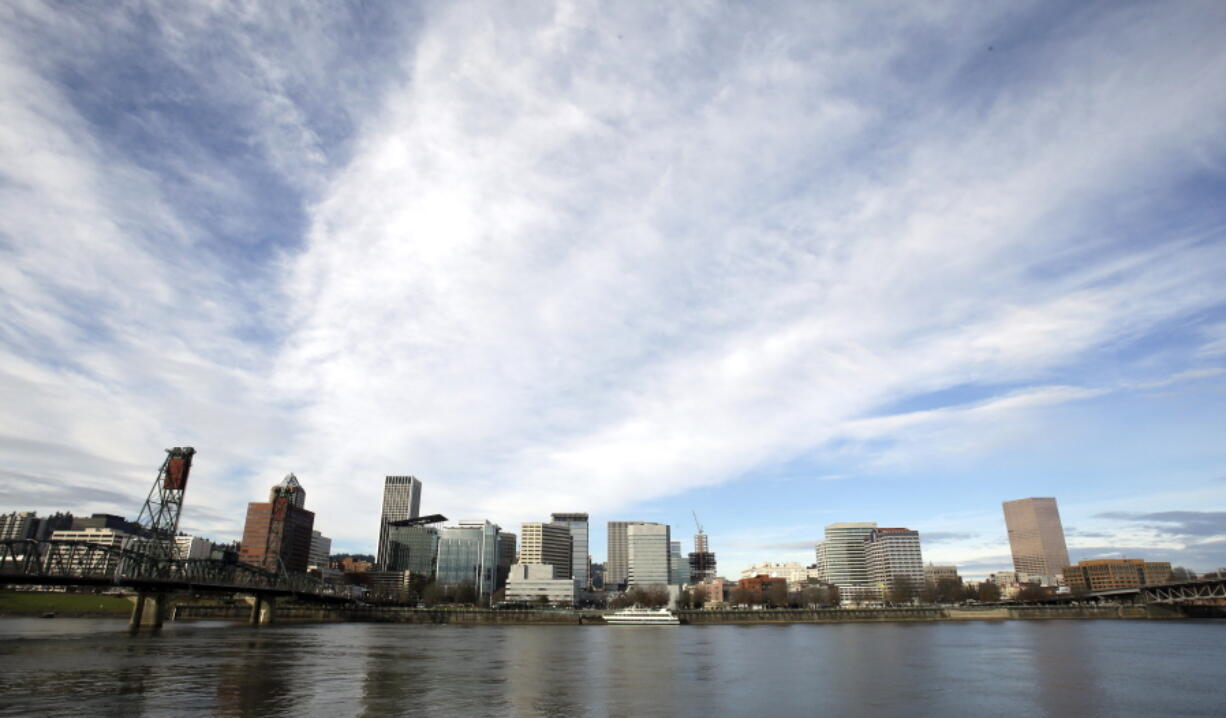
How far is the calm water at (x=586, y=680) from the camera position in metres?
40.0

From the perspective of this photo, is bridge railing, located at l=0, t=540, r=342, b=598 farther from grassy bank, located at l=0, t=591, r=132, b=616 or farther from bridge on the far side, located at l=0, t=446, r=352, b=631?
grassy bank, located at l=0, t=591, r=132, b=616

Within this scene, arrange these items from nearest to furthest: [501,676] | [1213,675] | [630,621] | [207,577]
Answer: [501,676] < [1213,675] < [207,577] < [630,621]

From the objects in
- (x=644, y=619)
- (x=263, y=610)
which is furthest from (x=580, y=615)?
(x=263, y=610)

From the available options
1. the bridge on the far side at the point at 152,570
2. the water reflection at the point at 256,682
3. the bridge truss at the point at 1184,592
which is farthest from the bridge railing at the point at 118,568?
the bridge truss at the point at 1184,592

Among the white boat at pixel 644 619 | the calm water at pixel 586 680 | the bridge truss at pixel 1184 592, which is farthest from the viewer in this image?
the bridge truss at pixel 1184 592

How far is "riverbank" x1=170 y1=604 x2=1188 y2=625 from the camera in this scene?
178m

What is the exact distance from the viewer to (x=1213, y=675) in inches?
2394

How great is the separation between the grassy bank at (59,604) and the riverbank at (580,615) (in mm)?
18200

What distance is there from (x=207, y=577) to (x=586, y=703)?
356ft

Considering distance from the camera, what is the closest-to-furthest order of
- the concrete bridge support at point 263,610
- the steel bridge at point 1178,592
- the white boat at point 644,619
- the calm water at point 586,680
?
the calm water at point 586,680
the concrete bridge support at point 263,610
the white boat at point 644,619
the steel bridge at point 1178,592

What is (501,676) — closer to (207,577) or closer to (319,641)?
(319,641)

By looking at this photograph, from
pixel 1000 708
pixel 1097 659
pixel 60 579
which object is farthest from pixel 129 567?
pixel 1097 659

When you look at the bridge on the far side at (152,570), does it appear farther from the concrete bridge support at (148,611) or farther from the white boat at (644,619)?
the white boat at (644,619)

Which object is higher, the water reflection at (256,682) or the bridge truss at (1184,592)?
the bridge truss at (1184,592)
